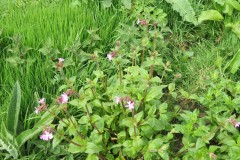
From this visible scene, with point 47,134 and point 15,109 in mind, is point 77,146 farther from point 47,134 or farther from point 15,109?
point 15,109

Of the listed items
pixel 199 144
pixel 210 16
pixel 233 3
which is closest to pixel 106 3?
pixel 210 16

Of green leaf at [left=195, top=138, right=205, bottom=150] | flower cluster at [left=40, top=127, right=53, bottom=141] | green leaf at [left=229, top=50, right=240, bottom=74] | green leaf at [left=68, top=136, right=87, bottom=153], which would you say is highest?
green leaf at [left=229, top=50, right=240, bottom=74]

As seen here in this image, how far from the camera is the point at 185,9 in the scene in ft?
9.78

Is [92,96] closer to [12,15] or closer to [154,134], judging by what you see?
[154,134]

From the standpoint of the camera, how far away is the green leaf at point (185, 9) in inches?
116

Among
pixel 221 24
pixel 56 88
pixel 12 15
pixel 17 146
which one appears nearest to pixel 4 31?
pixel 12 15

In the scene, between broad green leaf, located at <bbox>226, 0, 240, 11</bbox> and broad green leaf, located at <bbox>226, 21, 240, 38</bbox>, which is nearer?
broad green leaf, located at <bbox>226, 21, 240, 38</bbox>

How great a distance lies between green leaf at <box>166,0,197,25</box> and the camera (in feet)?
9.71

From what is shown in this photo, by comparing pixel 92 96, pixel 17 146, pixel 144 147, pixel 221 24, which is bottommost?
pixel 17 146

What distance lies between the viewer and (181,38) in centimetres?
294

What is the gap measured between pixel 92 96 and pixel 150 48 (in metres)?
0.77

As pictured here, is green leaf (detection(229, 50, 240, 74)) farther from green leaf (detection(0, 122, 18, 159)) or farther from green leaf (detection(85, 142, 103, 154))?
green leaf (detection(0, 122, 18, 159))

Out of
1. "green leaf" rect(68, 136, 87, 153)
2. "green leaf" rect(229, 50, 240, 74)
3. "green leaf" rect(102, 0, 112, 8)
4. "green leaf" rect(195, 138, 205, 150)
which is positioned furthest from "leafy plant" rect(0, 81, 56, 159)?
"green leaf" rect(229, 50, 240, 74)

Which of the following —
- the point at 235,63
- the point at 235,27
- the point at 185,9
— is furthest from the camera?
the point at 185,9
